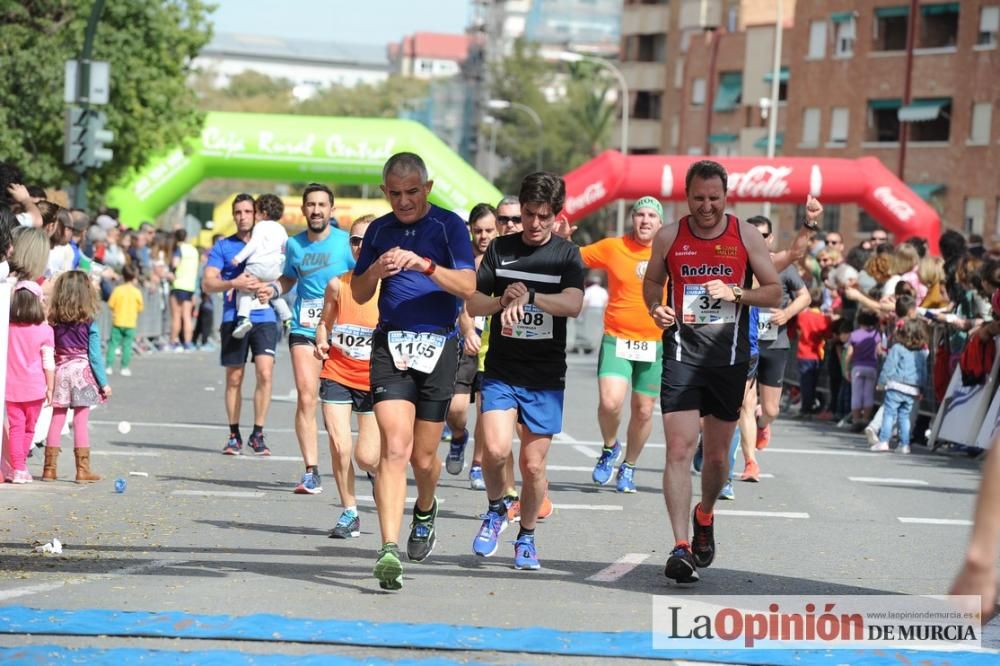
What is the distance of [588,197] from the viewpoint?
31344 mm

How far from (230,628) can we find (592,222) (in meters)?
89.9

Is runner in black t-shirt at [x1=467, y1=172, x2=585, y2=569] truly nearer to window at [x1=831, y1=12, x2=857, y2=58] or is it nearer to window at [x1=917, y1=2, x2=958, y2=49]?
window at [x1=917, y1=2, x2=958, y2=49]

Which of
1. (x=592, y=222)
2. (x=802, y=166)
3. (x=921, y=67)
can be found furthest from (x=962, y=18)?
(x=592, y=222)

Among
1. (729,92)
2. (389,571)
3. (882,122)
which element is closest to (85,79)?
(389,571)

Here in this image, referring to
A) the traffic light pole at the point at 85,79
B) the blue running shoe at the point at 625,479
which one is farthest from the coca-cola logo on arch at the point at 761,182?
the blue running shoe at the point at 625,479

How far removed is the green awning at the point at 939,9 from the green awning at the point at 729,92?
1769cm

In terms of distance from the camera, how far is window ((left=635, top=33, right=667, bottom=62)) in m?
95.8

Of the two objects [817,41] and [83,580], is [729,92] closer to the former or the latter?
[817,41]

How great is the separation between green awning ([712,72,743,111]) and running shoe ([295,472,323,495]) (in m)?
69.5

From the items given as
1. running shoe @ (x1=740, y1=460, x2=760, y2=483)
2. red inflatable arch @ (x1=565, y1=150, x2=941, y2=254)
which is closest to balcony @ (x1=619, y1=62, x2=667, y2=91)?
red inflatable arch @ (x1=565, y1=150, x2=941, y2=254)

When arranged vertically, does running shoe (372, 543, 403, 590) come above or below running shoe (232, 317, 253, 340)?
below

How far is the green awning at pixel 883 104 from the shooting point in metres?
64.3

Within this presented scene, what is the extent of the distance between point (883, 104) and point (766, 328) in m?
52.5

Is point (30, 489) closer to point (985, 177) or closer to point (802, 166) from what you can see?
point (802, 166)
